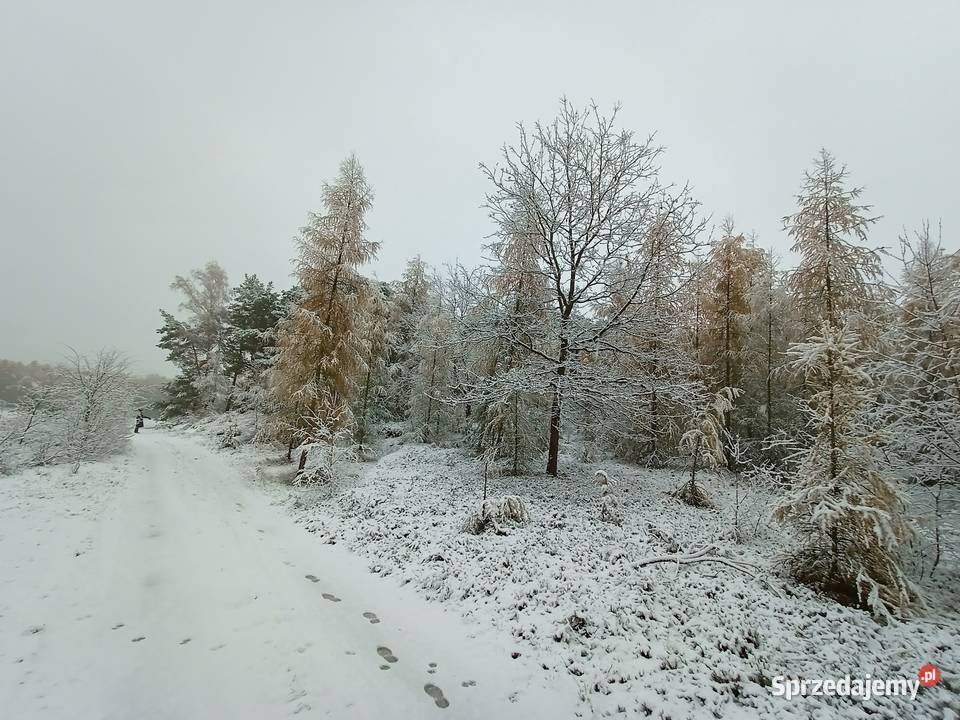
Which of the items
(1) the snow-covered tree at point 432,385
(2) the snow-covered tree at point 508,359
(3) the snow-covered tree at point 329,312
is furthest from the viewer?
(1) the snow-covered tree at point 432,385

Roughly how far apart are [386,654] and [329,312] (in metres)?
14.6

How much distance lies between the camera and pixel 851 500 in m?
6.05

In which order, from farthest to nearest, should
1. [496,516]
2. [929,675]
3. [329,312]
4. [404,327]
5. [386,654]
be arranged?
[404,327] → [329,312] → [496,516] → [386,654] → [929,675]

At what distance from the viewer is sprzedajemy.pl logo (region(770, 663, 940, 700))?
4.15 meters

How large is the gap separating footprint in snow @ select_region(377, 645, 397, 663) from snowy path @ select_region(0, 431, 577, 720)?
0.07 feet

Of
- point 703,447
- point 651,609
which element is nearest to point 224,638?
point 651,609

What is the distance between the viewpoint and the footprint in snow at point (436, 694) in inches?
161

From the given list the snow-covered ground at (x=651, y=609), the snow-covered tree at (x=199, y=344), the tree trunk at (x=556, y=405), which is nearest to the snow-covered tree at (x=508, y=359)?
the tree trunk at (x=556, y=405)

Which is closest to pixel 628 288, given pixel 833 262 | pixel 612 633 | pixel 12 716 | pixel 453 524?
pixel 833 262

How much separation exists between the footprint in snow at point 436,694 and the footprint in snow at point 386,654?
25.2 inches

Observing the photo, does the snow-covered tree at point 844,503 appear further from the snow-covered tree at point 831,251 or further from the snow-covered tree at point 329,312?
the snow-covered tree at point 329,312

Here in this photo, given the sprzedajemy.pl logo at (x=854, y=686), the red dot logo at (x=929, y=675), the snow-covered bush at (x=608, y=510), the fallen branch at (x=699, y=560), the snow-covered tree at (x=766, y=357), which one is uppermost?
the snow-covered tree at (x=766, y=357)

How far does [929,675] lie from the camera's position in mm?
4324

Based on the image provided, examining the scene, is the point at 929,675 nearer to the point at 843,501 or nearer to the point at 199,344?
the point at 843,501
